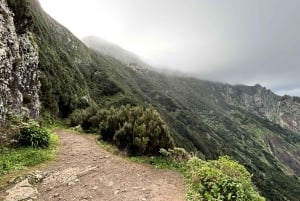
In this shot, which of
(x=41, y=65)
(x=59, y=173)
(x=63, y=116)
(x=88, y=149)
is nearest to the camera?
(x=59, y=173)

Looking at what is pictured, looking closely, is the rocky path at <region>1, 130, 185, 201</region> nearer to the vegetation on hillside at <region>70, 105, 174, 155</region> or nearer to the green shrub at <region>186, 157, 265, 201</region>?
the green shrub at <region>186, 157, 265, 201</region>

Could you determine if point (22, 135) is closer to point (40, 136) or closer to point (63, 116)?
point (40, 136)

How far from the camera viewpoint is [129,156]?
59.1ft

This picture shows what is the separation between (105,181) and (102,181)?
11 cm

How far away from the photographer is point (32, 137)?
59.5ft

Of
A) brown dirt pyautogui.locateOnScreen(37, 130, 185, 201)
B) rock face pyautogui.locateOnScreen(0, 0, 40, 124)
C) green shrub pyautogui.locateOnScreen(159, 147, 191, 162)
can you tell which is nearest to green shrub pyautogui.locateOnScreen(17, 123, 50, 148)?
brown dirt pyautogui.locateOnScreen(37, 130, 185, 201)

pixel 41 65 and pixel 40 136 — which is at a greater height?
pixel 41 65

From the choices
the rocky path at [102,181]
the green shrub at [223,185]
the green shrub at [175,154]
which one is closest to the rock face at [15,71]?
the rocky path at [102,181]

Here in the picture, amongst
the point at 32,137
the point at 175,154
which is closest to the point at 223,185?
the point at 175,154

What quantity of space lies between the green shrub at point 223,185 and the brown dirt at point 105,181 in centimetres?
85

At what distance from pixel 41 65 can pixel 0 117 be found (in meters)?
26.0

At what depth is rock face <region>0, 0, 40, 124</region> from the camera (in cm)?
2061

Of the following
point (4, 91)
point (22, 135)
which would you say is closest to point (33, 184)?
point (22, 135)

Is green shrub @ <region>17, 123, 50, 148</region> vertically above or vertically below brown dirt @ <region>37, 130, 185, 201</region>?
above
